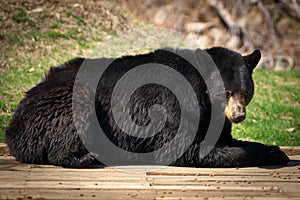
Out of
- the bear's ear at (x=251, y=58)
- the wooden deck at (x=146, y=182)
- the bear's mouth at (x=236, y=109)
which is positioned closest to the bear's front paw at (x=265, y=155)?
the wooden deck at (x=146, y=182)

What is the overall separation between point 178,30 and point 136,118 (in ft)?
36.3

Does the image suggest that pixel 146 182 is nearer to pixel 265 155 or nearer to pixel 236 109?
pixel 236 109

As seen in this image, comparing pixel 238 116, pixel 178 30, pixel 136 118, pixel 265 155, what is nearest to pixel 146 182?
pixel 136 118

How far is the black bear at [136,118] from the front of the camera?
513 centimetres

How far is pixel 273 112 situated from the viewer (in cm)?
945

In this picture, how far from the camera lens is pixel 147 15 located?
1655 centimetres

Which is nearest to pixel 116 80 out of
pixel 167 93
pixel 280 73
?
pixel 167 93

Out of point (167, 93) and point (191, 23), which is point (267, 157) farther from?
point (191, 23)

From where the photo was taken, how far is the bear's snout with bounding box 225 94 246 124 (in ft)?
16.7

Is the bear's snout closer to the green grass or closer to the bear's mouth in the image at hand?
the bear's mouth

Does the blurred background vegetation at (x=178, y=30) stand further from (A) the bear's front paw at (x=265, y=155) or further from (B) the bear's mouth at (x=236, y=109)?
(B) the bear's mouth at (x=236, y=109)

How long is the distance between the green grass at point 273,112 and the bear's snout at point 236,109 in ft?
8.77

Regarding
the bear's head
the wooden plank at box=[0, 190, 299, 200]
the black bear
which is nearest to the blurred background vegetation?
the black bear

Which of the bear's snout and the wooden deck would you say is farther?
the bear's snout
